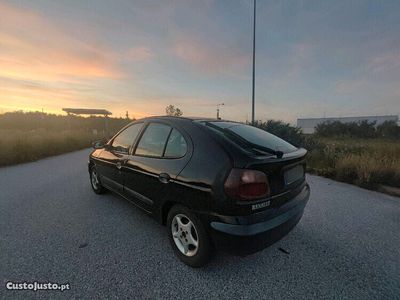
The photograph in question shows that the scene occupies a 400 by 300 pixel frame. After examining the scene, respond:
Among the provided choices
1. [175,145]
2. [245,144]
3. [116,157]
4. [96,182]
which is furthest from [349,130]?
[175,145]

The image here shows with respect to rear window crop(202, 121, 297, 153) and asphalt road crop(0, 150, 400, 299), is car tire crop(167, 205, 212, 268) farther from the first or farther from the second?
rear window crop(202, 121, 297, 153)

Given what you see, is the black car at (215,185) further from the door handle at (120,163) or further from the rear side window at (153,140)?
the door handle at (120,163)

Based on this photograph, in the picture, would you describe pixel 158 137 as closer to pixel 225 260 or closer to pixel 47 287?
pixel 225 260

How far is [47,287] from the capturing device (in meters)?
2.07

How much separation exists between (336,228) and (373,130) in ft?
123

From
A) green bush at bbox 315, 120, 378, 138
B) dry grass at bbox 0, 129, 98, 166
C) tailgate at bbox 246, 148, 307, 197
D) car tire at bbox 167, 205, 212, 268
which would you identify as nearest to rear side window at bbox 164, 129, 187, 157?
car tire at bbox 167, 205, 212, 268

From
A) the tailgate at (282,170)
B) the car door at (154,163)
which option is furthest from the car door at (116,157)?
the tailgate at (282,170)

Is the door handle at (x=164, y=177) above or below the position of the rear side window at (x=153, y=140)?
below

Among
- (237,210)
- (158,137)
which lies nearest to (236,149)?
(237,210)

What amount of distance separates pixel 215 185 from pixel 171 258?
111 cm

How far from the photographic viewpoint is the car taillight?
77.4 inches

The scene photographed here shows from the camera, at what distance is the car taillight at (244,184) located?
1.97 metres

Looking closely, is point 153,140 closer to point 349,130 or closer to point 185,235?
point 185,235

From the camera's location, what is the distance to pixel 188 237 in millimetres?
2416
